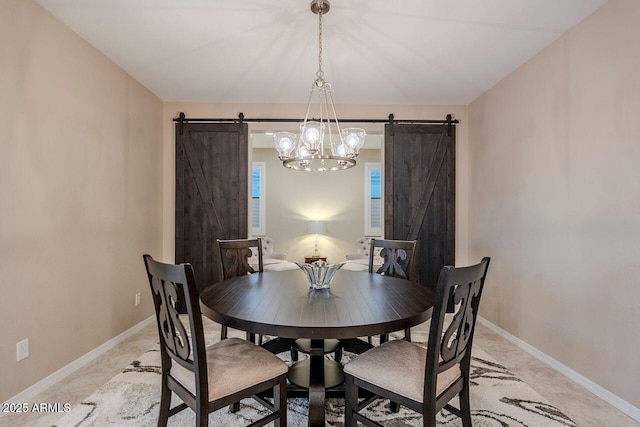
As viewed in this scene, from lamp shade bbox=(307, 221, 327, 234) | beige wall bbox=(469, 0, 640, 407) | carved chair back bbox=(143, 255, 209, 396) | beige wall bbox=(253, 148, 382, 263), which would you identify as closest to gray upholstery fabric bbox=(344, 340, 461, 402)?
carved chair back bbox=(143, 255, 209, 396)

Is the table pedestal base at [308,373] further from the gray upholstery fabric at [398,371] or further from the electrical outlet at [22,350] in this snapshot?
the electrical outlet at [22,350]

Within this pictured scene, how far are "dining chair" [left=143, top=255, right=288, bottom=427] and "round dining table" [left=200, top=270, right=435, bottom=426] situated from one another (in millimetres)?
162

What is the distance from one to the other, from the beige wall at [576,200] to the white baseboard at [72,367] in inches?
146

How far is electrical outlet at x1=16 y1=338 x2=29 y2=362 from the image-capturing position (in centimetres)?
202

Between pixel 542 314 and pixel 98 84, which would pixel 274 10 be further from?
pixel 542 314

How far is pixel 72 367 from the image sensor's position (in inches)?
96.0

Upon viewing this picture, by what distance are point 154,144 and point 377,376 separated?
3.53 metres

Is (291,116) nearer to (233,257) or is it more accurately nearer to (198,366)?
(233,257)

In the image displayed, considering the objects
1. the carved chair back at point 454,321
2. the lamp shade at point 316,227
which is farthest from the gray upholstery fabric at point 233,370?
the lamp shade at point 316,227

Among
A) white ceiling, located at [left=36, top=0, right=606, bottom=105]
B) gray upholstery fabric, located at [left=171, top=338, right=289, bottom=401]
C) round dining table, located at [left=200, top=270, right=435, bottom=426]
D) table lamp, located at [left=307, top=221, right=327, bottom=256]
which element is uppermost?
white ceiling, located at [left=36, top=0, right=606, bottom=105]

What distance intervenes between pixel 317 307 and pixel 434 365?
576 millimetres

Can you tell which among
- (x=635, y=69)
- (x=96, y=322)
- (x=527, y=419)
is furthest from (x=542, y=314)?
(x=96, y=322)

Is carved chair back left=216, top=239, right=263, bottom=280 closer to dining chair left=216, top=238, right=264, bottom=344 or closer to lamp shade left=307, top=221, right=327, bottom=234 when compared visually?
dining chair left=216, top=238, right=264, bottom=344

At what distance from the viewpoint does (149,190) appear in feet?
12.0
